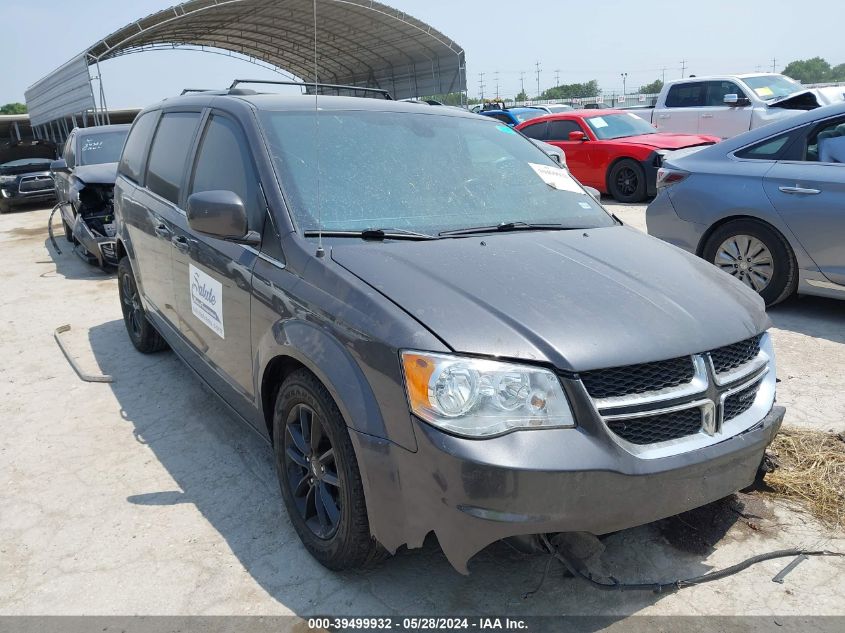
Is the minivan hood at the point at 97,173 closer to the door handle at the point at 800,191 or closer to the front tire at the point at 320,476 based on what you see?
the front tire at the point at 320,476

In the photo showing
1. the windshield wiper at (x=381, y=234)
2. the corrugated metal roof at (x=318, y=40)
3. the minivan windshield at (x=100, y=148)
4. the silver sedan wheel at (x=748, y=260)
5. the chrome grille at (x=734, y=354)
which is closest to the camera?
the chrome grille at (x=734, y=354)

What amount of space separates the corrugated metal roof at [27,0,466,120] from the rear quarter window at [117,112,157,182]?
17.5 m

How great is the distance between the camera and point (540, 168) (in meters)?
3.69

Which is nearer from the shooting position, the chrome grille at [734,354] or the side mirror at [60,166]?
the chrome grille at [734,354]

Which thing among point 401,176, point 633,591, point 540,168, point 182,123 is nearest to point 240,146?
point 401,176

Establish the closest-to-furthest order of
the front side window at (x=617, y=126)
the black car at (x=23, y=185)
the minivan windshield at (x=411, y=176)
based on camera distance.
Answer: the minivan windshield at (x=411, y=176), the front side window at (x=617, y=126), the black car at (x=23, y=185)

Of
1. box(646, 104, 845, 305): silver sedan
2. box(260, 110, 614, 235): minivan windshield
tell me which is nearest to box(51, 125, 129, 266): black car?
box(260, 110, 614, 235): minivan windshield

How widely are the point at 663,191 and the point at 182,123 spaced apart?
4087mm

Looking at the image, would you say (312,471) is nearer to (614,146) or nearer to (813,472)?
(813,472)

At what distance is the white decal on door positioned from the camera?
3.37 metres

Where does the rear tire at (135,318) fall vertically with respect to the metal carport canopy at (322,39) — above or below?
below

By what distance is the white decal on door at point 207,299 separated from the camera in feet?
11.0

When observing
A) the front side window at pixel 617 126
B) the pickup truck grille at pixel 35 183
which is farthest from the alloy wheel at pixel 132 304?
the pickup truck grille at pixel 35 183

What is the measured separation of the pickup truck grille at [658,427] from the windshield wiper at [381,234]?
116 centimetres
